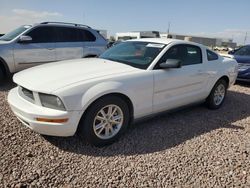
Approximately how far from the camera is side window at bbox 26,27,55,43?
6904mm

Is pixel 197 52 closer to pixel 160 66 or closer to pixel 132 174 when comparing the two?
pixel 160 66

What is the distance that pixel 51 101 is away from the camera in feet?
10.0

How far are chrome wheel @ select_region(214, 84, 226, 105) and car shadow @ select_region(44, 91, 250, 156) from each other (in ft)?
0.64

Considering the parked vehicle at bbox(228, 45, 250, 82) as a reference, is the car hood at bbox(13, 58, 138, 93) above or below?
above

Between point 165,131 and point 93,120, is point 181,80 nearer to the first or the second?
point 165,131

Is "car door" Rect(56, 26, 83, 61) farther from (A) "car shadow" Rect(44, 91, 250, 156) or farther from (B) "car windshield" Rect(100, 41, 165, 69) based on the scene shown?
(A) "car shadow" Rect(44, 91, 250, 156)

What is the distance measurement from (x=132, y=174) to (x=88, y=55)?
5.58 metres

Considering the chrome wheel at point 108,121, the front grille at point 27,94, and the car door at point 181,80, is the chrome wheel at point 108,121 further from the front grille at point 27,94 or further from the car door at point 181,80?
the front grille at point 27,94

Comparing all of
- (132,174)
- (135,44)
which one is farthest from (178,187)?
(135,44)

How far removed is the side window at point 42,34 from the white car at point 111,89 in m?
3.09

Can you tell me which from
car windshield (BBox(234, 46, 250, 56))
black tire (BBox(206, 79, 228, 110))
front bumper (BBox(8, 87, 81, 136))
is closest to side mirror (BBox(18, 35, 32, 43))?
front bumper (BBox(8, 87, 81, 136))

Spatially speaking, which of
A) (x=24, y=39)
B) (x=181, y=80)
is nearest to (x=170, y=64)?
(x=181, y=80)

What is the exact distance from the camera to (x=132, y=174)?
9.52 ft

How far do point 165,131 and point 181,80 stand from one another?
93cm
